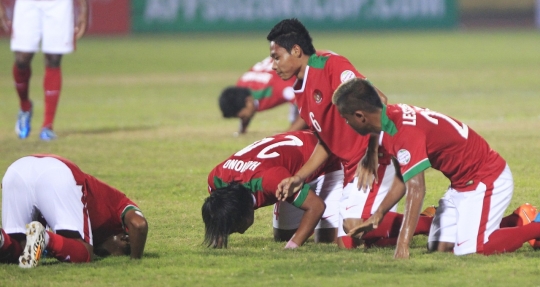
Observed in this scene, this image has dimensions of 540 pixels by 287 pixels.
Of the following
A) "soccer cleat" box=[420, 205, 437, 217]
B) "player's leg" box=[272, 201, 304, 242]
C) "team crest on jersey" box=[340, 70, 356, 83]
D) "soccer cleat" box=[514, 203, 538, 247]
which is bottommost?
"player's leg" box=[272, 201, 304, 242]

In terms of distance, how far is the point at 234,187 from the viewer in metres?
5.85

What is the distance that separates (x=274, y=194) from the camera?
587 cm

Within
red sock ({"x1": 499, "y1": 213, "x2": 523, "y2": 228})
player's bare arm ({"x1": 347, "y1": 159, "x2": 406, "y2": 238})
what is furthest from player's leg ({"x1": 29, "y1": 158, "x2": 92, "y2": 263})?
red sock ({"x1": 499, "y1": 213, "x2": 523, "y2": 228})

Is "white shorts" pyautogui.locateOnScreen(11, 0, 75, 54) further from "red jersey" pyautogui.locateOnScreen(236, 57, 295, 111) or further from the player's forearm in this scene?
the player's forearm

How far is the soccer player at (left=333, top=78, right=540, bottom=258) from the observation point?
17.0ft

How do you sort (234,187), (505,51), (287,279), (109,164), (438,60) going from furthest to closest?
1. (505,51)
2. (438,60)
3. (109,164)
4. (234,187)
5. (287,279)

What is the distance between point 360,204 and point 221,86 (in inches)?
465

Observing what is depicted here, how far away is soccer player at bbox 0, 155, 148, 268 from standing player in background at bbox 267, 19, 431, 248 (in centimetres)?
123

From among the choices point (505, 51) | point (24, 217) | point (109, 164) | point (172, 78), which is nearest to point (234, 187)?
point (24, 217)

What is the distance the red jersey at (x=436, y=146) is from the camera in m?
5.17

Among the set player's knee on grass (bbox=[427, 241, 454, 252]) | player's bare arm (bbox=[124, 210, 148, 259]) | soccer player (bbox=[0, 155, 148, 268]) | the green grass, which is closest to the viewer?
the green grass

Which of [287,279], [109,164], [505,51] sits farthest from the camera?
[505,51]

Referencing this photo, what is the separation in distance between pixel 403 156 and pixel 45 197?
199 centimetres

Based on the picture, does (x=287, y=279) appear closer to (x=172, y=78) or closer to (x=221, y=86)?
(x=221, y=86)
